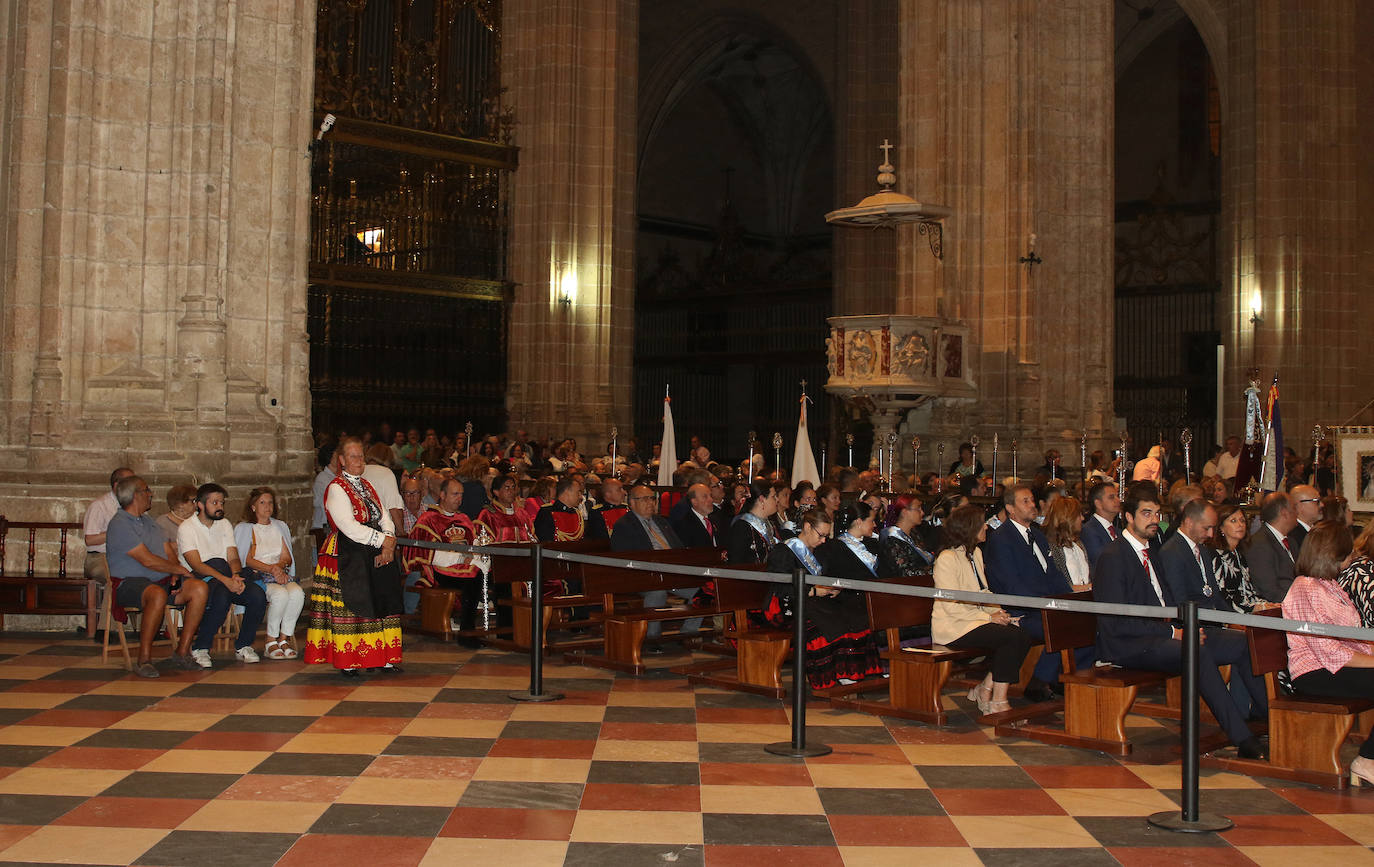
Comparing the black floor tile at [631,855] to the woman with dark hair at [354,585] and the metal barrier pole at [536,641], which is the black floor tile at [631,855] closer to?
the metal barrier pole at [536,641]

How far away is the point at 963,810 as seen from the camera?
6.23 metres

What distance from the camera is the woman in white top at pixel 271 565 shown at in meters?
9.97

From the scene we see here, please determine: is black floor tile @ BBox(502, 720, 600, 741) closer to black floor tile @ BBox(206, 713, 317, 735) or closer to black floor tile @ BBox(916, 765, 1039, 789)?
black floor tile @ BBox(206, 713, 317, 735)

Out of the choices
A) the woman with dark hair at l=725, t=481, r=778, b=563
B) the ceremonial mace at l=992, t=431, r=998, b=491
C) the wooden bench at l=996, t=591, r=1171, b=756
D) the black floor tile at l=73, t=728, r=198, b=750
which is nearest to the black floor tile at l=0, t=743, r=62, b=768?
the black floor tile at l=73, t=728, r=198, b=750

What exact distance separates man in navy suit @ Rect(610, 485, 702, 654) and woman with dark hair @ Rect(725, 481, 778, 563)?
670 millimetres

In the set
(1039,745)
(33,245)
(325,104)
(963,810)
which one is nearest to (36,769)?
(963,810)

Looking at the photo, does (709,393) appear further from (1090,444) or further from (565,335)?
(1090,444)

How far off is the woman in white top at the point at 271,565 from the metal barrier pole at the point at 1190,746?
20.0 feet

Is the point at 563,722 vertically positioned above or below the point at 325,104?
below

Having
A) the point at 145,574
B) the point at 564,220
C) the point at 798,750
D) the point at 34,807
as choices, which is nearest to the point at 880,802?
the point at 798,750

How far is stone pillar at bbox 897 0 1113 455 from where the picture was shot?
1825cm

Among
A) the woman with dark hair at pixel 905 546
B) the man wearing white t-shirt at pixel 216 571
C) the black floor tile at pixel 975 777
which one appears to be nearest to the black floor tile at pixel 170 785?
the man wearing white t-shirt at pixel 216 571

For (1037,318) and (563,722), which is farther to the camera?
(1037,318)

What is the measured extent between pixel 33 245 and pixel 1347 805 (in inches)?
382
